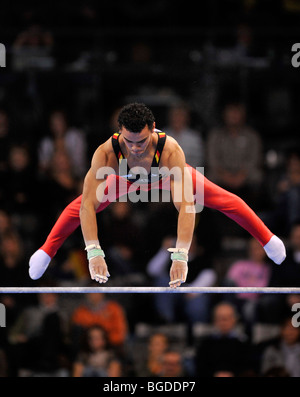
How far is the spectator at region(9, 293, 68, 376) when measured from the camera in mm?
6699

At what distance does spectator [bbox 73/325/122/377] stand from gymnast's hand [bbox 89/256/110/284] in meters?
2.21

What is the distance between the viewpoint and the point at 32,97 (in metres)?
8.18

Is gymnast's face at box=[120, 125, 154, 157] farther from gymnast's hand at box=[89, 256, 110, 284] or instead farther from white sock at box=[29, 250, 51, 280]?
white sock at box=[29, 250, 51, 280]

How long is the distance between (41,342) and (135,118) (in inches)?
120

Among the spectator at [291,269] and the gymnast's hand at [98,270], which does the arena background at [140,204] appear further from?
the gymnast's hand at [98,270]

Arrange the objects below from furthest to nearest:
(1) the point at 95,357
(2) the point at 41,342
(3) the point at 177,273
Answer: (2) the point at 41,342, (1) the point at 95,357, (3) the point at 177,273

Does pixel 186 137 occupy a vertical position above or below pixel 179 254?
above

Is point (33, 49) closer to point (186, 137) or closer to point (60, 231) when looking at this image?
point (186, 137)

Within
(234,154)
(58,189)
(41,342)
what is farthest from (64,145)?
(41,342)

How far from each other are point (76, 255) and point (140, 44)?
98.2 inches

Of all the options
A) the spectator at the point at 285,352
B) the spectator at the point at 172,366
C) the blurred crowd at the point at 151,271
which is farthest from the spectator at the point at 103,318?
the spectator at the point at 285,352

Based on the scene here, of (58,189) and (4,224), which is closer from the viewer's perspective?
(4,224)

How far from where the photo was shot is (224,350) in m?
6.52
